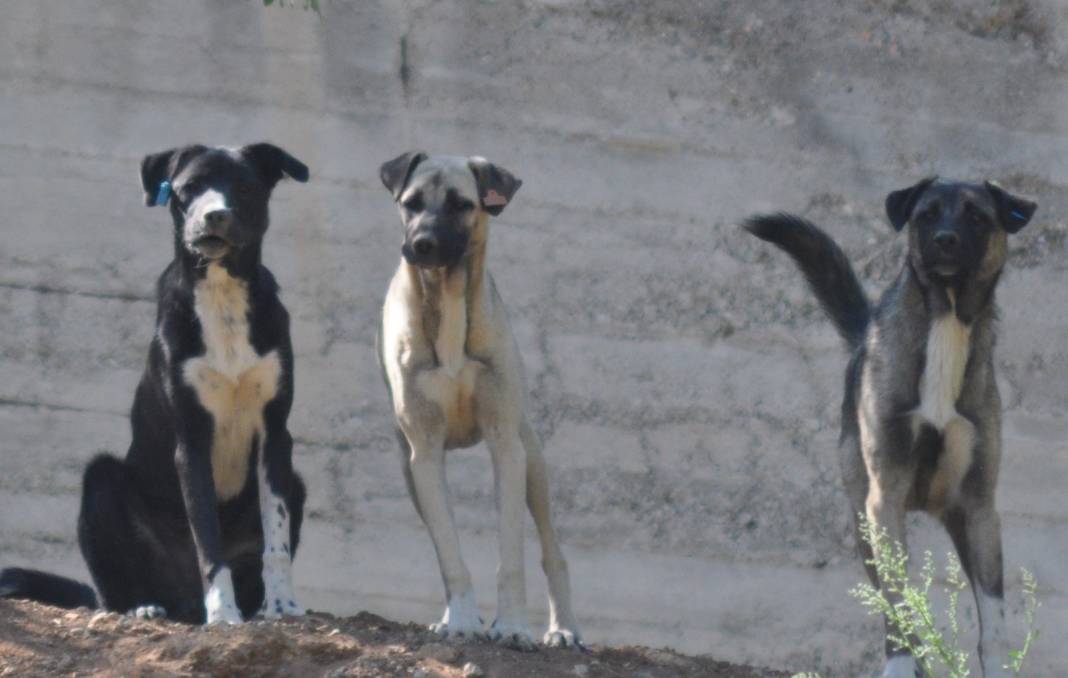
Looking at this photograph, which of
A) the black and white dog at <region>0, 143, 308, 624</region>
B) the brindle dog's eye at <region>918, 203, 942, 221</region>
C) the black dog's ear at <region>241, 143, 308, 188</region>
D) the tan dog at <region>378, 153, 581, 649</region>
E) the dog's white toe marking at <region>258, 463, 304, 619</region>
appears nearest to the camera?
the dog's white toe marking at <region>258, 463, 304, 619</region>

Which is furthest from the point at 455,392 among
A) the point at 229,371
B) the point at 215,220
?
the point at 215,220

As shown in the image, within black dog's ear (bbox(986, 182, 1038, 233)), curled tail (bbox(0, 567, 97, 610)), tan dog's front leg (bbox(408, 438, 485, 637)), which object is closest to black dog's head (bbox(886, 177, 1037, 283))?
black dog's ear (bbox(986, 182, 1038, 233))

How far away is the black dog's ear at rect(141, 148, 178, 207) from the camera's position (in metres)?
7.72

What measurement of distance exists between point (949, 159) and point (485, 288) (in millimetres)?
3094

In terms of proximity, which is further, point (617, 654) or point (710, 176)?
point (710, 176)

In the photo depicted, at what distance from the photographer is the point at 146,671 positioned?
643 cm

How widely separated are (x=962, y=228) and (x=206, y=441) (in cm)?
274

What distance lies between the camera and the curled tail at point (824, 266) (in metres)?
8.54

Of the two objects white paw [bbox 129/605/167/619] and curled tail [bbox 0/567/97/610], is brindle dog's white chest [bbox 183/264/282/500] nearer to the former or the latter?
white paw [bbox 129/605/167/619]

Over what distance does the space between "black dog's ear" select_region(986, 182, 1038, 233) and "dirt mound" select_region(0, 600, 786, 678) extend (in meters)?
2.12

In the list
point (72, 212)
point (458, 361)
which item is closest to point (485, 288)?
point (458, 361)

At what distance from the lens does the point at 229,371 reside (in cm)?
744

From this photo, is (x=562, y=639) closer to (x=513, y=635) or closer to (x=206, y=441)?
(x=513, y=635)

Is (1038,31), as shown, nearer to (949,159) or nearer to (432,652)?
(949,159)
